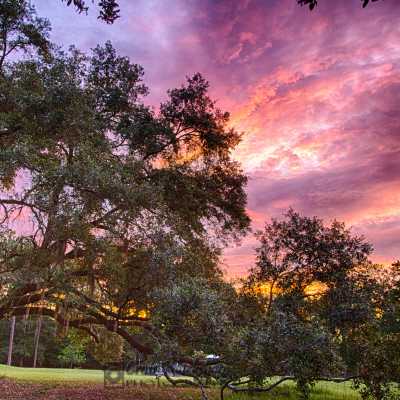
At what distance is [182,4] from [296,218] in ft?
22.3

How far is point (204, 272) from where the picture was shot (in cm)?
1488

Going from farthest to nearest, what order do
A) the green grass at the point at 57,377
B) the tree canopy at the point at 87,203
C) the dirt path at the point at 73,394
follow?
the green grass at the point at 57,377 → the dirt path at the point at 73,394 → the tree canopy at the point at 87,203

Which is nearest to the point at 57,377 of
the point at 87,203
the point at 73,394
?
the point at 73,394

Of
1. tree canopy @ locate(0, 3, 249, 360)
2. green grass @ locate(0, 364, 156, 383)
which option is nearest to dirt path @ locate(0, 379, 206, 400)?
tree canopy @ locate(0, 3, 249, 360)

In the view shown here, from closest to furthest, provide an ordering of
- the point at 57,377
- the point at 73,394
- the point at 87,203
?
the point at 87,203, the point at 73,394, the point at 57,377

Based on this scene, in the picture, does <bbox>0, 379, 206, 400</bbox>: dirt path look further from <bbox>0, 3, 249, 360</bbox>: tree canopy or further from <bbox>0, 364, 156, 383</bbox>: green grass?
<bbox>0, 364, 156, 383</bbox>: green grass

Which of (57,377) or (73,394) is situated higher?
(57,377)

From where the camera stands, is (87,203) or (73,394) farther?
(73,394)

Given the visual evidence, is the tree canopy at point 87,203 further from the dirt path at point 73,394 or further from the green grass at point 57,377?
the green grass at point 57,377

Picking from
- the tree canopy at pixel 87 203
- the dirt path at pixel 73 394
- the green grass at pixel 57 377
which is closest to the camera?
the tree canopy at pixel 87 203

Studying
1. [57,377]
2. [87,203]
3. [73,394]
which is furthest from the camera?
[57,377]

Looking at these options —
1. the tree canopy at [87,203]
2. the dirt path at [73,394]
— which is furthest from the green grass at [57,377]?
the tree canopy at [87,203]

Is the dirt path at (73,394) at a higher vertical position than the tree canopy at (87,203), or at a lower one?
lower

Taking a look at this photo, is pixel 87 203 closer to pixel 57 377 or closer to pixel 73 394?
pixel 73 394
